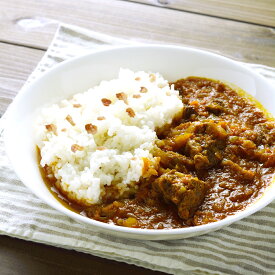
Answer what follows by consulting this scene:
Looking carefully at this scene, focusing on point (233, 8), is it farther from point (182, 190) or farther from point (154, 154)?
point (182, 190)

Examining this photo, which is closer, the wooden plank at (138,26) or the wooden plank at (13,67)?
the wooden plank at (13,67)

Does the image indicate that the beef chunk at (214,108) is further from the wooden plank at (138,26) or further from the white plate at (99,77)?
the wooden plank at (138,26)

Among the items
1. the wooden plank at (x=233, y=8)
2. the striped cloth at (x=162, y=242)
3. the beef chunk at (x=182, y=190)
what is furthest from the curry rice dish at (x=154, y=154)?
the wooden plank at (x=233, y=8)

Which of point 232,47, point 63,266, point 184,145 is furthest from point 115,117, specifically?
point 232,47

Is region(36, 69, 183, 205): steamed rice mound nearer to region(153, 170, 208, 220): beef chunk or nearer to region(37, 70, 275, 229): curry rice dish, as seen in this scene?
region(37, 70, 275, 229): curry rice dish

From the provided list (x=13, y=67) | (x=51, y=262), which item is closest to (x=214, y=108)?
(x=51, y=262)

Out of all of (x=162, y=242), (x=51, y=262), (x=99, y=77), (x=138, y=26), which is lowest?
(x=51, y=262)
